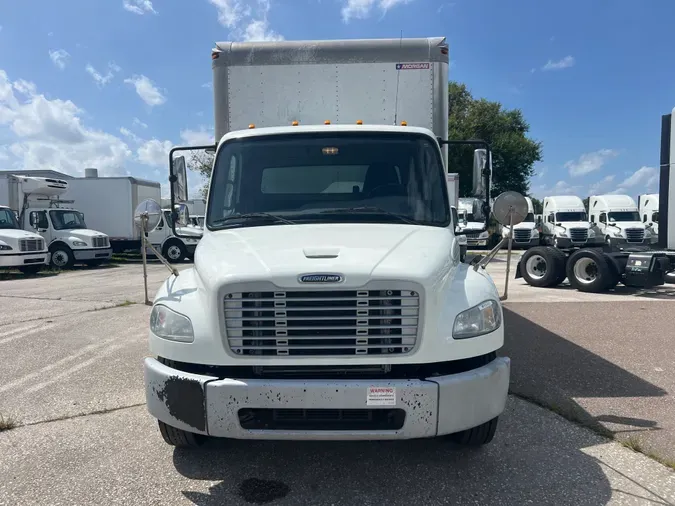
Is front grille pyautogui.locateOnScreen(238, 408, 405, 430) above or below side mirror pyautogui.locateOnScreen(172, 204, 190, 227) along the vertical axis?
below

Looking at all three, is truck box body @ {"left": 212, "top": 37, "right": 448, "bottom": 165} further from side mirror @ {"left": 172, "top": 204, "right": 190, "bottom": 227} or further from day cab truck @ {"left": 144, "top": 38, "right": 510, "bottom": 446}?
day cab truck @ {"left": 144, "top": 38, "right": 510, "bottom": 446}

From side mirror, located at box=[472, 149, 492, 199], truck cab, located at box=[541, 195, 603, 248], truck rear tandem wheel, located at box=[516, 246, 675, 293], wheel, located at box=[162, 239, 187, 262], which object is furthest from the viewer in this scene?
truck cab, located at box=[541, 195, 603, 248]

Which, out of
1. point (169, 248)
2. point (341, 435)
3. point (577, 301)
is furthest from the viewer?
point (169, 248)

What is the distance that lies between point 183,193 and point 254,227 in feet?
4.51

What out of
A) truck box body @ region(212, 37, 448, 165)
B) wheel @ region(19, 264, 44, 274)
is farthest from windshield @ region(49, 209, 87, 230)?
truck box body @ region(212, 37, 448, 165)

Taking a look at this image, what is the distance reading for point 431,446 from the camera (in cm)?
383

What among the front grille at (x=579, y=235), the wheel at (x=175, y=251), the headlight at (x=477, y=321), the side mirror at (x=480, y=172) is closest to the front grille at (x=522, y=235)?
the front grille at (x=579, y=235)

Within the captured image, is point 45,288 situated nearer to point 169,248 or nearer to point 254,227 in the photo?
point 169,248

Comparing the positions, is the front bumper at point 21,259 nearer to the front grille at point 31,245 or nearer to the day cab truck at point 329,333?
the front grille at point 31,245

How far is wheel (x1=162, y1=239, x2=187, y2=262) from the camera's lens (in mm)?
20953

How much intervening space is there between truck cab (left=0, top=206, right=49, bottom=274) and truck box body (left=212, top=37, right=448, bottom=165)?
13.8 metres

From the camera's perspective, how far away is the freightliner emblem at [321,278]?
9.96 feet

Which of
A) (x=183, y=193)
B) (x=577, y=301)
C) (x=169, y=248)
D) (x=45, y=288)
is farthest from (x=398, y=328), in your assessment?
(x=169, y=248)

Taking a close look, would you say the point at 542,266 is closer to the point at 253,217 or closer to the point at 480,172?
the point at 480,172
